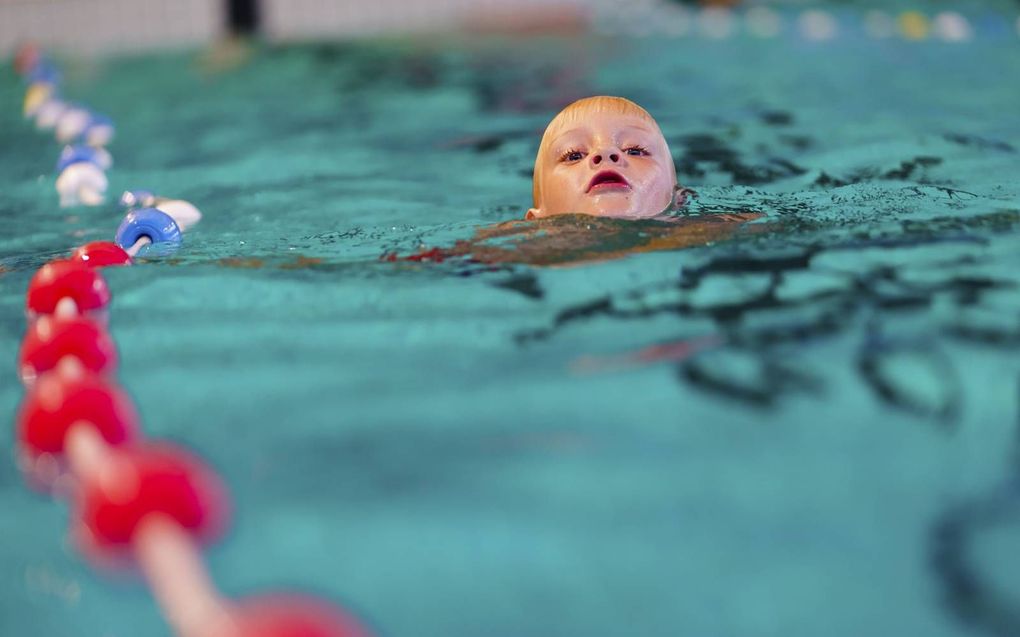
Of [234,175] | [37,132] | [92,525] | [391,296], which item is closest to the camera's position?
[92,525]

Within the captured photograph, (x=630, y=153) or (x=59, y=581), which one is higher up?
(x=630, y=153)

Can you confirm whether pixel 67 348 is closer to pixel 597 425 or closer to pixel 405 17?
→ pixel 597 425

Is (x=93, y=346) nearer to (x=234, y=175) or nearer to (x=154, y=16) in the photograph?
(x=234, y=175)

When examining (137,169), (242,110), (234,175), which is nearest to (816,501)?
(234,175)

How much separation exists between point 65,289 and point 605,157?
126cm

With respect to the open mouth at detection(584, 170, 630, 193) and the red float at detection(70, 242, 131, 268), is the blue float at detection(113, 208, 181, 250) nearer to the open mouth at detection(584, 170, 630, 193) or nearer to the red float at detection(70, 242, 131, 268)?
the red float at detection(70, 242, 131, 268)

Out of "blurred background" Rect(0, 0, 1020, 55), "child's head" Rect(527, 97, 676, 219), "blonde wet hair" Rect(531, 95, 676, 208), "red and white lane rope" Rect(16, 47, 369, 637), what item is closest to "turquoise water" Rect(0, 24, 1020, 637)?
"red and white lane rope" Rect(16, 47, 369, 637)

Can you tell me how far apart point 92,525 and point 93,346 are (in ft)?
2.12

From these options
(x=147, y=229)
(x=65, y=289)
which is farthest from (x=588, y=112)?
(x=65, y=289)

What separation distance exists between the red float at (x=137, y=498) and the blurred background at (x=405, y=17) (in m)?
7.62

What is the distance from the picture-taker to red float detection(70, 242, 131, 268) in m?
2.30

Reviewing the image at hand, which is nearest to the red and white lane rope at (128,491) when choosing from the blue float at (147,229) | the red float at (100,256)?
the red float at (100,256)

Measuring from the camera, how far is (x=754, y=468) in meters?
1.30

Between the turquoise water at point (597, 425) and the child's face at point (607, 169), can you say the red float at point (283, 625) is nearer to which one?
the turquoise water at point (597, 425)
